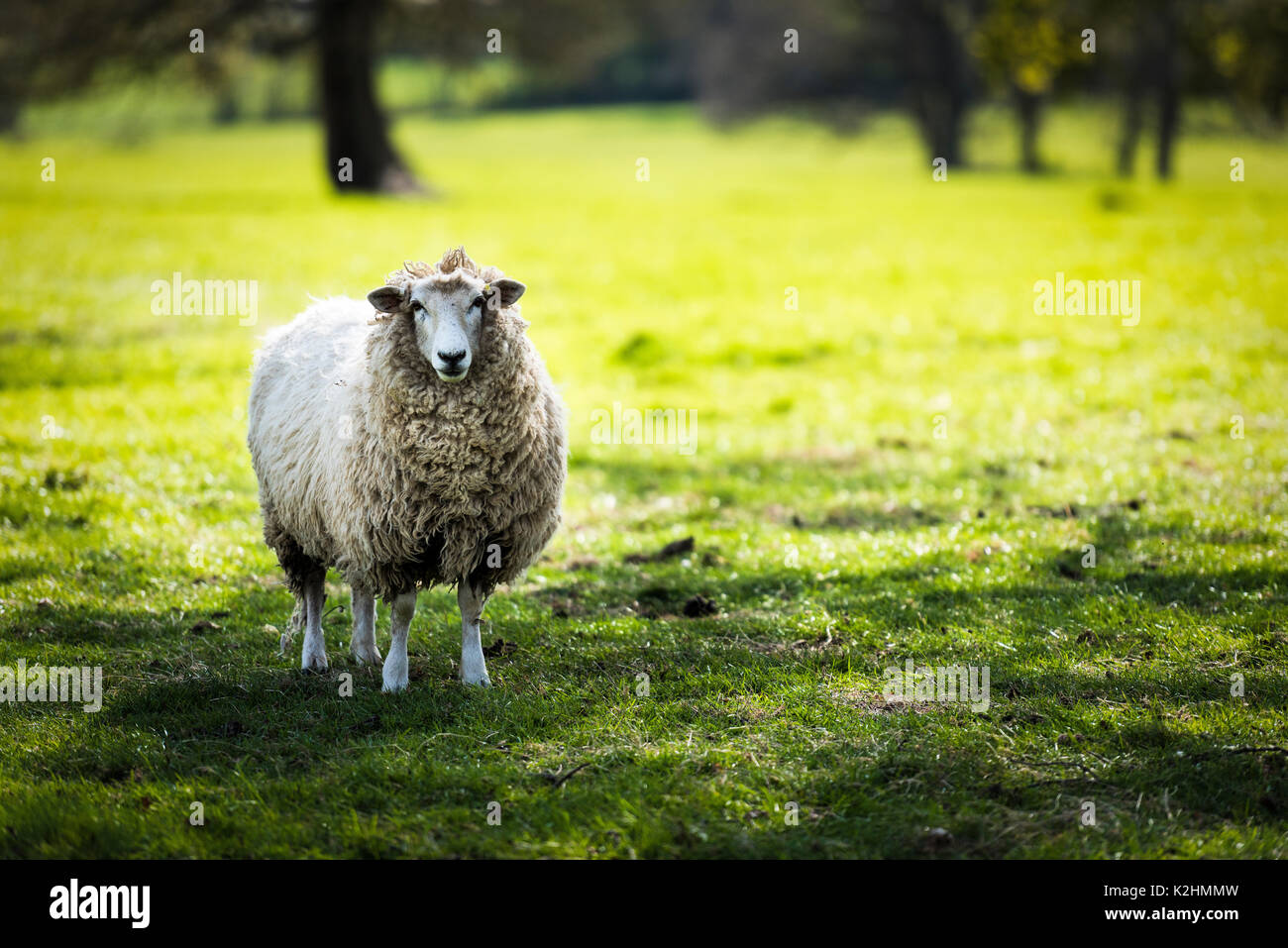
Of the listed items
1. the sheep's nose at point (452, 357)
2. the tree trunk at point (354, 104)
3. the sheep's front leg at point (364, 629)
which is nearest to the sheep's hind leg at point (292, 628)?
the sheep's front leg at point (364, 629)

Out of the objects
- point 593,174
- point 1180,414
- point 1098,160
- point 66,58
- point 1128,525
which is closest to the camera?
point 1128,525

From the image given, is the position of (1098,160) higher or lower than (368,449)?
higher

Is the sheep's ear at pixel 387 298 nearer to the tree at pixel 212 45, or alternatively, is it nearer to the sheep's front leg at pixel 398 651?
the sheep's front leg at pixel 398 651

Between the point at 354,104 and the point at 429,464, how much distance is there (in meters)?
27.2

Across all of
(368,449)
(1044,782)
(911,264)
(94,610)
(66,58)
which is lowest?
(1044,782)

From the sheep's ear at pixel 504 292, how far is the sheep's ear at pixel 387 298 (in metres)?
0.45

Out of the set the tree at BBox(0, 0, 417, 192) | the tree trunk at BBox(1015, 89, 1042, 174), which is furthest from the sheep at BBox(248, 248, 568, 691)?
the tree trunk at BBox(1015, 89, 1042, 174)

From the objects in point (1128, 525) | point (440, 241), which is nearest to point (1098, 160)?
point (440, 241)

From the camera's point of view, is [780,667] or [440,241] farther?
[440,241]

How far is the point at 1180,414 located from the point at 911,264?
10029 mm

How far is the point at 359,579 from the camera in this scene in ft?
20.2

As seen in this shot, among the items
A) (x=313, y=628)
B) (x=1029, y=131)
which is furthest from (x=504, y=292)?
(x=1029, y=131)

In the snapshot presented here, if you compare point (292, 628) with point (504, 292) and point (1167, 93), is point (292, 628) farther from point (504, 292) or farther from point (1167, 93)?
point (1167, 93)

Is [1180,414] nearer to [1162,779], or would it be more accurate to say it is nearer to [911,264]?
[1162,779]
